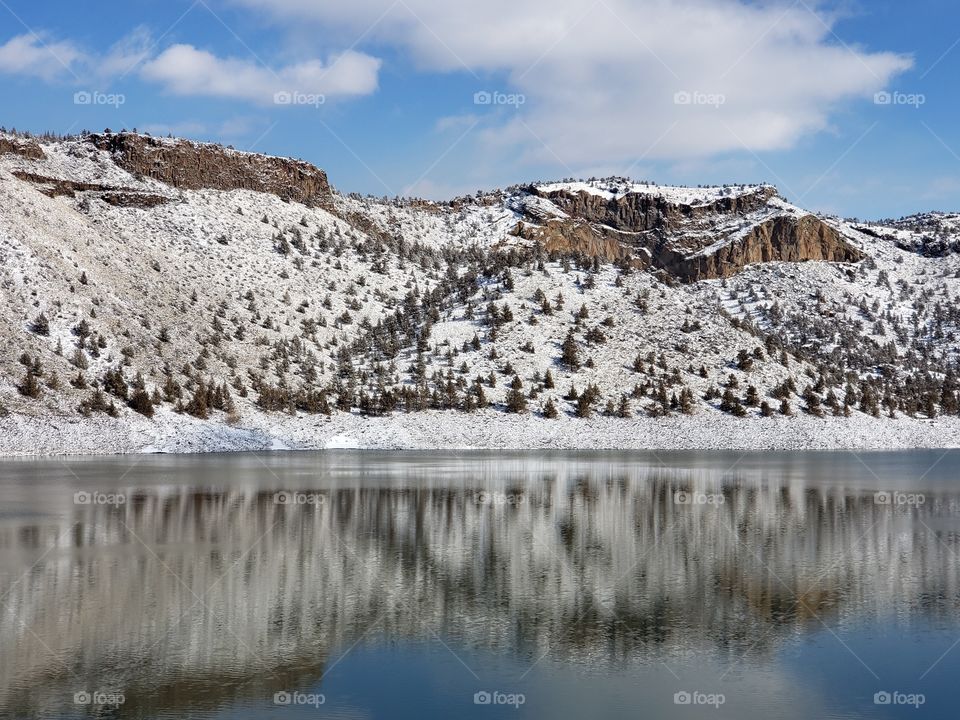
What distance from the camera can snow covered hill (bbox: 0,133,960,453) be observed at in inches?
2472

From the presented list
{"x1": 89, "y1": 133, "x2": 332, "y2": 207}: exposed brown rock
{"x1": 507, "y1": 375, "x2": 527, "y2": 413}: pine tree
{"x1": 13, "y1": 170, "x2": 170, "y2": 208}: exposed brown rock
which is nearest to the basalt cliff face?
{"x1": 89, "y1": 133, "x2": 332, "y2": 207}: exposed brown rock

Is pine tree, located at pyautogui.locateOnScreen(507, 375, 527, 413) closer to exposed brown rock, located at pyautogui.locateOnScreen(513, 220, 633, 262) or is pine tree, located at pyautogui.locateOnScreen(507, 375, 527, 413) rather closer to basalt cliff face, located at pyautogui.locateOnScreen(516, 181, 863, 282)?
exposed brown rock, located at pyautogui.locateOnScreen(513, 220, 633, 262)

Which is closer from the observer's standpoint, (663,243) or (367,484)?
(367,484)

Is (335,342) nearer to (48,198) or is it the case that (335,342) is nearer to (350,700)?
(48,198)

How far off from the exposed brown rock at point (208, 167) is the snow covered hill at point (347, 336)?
0.22 metres

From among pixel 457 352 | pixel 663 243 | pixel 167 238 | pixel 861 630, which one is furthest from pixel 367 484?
pixel 663 243

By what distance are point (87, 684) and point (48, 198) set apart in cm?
7798

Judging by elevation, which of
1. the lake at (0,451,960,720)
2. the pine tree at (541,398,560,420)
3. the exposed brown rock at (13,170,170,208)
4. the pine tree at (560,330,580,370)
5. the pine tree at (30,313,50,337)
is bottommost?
the lake at (0,451,960,720)

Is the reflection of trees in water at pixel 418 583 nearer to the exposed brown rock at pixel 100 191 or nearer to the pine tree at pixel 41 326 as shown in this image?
the pine tree at pixel 41 326

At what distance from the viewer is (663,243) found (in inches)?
5477

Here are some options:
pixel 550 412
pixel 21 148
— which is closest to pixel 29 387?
pixel 550 412

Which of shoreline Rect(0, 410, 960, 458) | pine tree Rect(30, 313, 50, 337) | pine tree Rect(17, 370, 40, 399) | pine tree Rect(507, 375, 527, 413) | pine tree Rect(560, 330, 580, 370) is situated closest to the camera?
pine tree Rect(17, 370, 40, 399)

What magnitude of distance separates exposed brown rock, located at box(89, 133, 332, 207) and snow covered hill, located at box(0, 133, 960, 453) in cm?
22

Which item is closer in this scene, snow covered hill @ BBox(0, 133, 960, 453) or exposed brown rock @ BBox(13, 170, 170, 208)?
snow covered hill @ BBox(0, 133, 960, 453)
